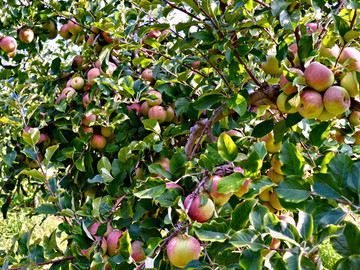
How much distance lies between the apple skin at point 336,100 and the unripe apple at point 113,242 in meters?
0.67

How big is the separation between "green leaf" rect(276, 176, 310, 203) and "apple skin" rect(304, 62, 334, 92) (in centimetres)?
21

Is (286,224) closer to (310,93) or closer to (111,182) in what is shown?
(310,93)

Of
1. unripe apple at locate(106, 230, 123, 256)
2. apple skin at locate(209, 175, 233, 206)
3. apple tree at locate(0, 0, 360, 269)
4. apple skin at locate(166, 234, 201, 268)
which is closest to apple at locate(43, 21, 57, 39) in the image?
apple tree at locate(0, 0, 360, 269)

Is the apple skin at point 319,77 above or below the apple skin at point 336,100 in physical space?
above

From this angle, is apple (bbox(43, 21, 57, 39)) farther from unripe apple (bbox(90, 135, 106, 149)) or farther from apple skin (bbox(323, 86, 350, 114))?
apple skin (bbox(323, 86, 350, 114))

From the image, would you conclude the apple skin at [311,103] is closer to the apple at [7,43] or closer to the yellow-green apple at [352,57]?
the yellow-green apple at [352,57]

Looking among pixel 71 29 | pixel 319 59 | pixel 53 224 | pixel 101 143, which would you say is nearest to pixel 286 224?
pixel 319 59

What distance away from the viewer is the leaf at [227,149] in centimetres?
73

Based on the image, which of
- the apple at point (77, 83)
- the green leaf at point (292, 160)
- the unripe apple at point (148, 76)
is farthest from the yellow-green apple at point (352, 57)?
the apple at point (77, 83)

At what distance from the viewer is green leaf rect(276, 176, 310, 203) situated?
60cm

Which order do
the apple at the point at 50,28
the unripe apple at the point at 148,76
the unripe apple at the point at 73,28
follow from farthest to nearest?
1. the apple at the point at 50,28
2. the unripe apple at the point at 73,28
3. the unripe apple at the point at 148,76

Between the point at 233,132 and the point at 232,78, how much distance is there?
190mm

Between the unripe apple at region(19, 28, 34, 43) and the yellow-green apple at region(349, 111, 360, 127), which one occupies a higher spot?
the unripe apple at region(19, 28, 34, 43)

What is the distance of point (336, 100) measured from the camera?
2.15 ft
